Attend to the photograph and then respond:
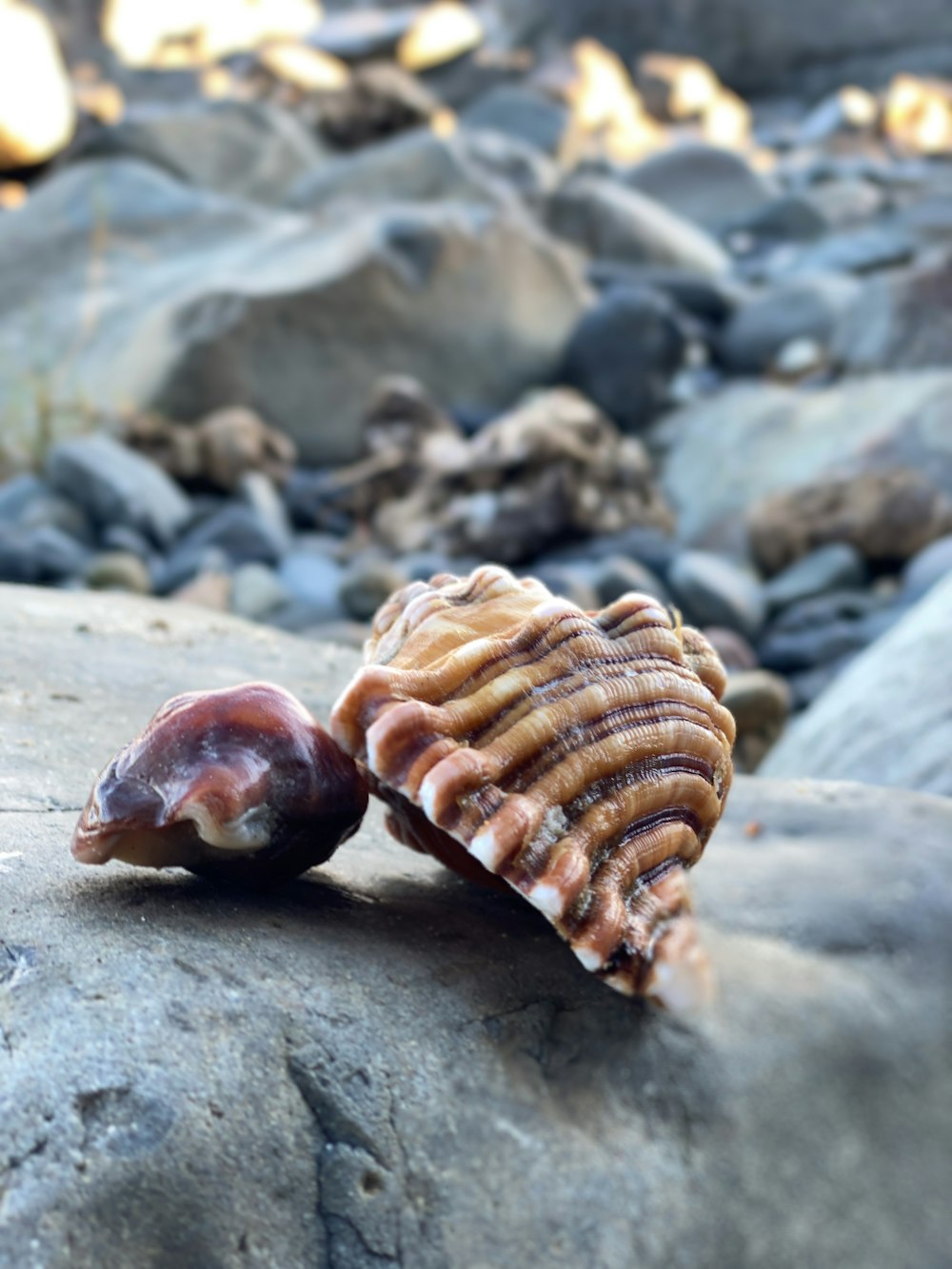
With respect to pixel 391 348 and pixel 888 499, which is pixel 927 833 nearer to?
pixel 888 499

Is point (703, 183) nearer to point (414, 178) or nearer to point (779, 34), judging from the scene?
point (414, 178)

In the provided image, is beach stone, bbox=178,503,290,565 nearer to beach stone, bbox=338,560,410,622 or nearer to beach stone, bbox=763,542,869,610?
beach stone, bbox=338,560,410,622

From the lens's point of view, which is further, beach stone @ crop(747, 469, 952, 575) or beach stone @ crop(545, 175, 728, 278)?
beach stone @ crop(545, 175, 728, 278)

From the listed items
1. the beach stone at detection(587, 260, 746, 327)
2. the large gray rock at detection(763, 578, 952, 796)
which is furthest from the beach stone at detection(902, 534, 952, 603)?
the beach stone at detection(587, 260, 746, 327)

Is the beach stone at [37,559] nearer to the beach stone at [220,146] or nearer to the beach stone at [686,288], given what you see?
the beach stone at [686,288]

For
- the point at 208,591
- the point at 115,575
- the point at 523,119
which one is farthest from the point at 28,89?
the point at 523,119

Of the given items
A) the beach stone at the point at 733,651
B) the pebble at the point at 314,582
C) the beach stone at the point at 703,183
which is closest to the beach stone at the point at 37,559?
the pebble at the point at 314,582
